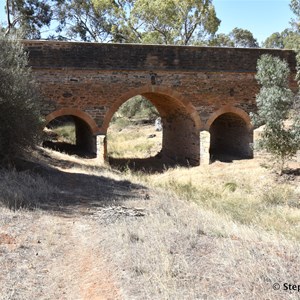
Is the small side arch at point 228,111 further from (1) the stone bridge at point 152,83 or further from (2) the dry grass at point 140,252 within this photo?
(2) the dry grass at point 140,252

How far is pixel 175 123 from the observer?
55.7 feet

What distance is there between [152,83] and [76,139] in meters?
5.83

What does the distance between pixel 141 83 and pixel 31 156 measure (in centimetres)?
493

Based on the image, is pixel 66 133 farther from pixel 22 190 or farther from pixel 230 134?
pixel 22 190

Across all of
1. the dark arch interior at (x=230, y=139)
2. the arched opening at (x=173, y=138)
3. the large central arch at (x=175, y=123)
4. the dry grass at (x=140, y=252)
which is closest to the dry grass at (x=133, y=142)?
the arched opening at (x=173, y=138)

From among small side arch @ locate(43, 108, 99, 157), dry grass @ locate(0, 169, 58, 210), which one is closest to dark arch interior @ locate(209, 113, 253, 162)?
small side arch @ locate(43, 108, 99, 157)

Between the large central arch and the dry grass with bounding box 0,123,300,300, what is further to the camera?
the large central arch

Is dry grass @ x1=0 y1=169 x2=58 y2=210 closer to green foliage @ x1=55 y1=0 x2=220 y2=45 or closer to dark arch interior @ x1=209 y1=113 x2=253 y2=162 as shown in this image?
dark arch interior @ x1=209 y1=113 x2=253 y2=162

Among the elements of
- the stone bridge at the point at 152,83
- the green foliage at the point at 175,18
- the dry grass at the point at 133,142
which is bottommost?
the dry grass at the point at 133,142

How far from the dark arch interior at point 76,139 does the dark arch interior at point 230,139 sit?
504 cm

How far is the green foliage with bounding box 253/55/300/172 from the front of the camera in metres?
11.9

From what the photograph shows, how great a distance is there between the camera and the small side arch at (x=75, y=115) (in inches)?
518

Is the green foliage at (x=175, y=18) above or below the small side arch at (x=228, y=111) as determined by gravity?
above

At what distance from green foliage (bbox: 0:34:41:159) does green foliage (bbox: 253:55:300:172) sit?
6.99 metres
